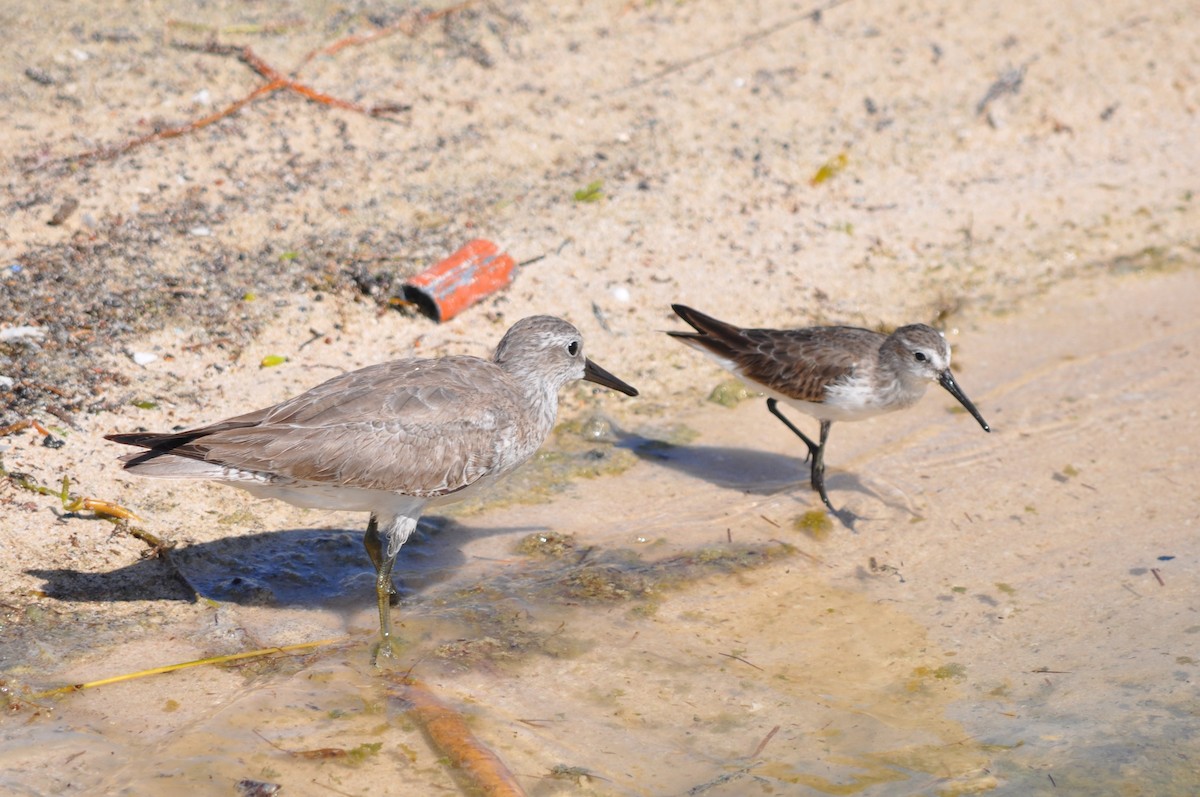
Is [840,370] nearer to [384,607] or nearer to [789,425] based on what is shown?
Answer: [789,425]

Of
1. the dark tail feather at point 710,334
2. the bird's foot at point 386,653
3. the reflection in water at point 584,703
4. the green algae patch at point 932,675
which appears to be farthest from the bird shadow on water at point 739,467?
the bird's foot at point 386,653

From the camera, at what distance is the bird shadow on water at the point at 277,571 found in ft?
18.8

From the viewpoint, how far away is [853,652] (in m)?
5.69

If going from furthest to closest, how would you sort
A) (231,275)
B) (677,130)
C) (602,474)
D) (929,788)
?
(677,130) < (231,275) < (602,474) < (929,788)

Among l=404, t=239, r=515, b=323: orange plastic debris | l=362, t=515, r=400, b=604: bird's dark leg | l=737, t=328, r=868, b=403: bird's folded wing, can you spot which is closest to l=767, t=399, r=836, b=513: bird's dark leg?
l=737, t=328, r=868, b=403: bird's folded wing

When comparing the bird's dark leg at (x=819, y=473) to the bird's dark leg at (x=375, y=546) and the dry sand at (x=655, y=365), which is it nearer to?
the dry sand at (x=655, y=365)

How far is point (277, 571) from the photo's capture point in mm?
6109

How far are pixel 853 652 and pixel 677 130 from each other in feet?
16.3

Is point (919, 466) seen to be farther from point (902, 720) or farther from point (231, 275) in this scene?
point (231, 275)

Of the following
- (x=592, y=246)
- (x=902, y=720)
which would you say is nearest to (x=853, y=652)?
(x=902, y=720)

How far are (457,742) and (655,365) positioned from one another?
345 centimetres

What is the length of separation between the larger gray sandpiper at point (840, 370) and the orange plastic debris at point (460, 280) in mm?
1634

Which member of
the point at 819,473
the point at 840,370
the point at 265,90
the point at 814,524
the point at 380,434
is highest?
the point at 265,90

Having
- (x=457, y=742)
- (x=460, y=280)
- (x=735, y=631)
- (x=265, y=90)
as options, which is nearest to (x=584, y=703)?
(x=457, y=742)
